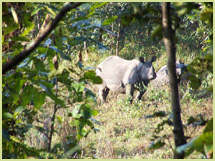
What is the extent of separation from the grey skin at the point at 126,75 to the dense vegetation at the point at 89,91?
333 millimetres

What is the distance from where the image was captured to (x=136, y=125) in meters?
7.83

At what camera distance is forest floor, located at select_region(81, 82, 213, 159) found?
19.4 feet

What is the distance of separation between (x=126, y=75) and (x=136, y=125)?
2181mm

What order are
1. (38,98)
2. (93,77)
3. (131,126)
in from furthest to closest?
(131,126)
(93,77)
(38,98)

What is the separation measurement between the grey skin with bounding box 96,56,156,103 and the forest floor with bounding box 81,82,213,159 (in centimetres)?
30

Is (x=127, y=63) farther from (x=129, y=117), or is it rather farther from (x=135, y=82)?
(x=129, y=117)

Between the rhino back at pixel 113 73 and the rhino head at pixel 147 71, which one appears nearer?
the rhino head at pixel 147 71

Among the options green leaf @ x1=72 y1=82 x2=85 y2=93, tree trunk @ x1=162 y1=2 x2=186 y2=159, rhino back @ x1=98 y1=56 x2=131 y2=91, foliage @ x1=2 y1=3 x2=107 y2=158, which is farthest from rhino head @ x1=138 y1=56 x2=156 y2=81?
tree trunk @ x1=162 y1=2 x2=186 y2=159

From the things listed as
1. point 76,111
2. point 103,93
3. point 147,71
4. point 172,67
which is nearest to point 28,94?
point 76,111

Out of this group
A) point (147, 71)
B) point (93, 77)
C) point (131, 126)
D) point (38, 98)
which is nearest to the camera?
point (38, 98)

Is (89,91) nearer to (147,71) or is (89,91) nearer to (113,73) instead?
(147,71)

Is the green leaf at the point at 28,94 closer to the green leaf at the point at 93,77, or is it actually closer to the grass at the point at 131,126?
the green leaf at the point at 93,77

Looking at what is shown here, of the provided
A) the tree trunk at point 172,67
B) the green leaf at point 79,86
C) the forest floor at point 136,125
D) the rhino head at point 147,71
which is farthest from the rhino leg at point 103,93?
the tree trunk at point 172,67

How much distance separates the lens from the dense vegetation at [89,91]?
60.0 inches
